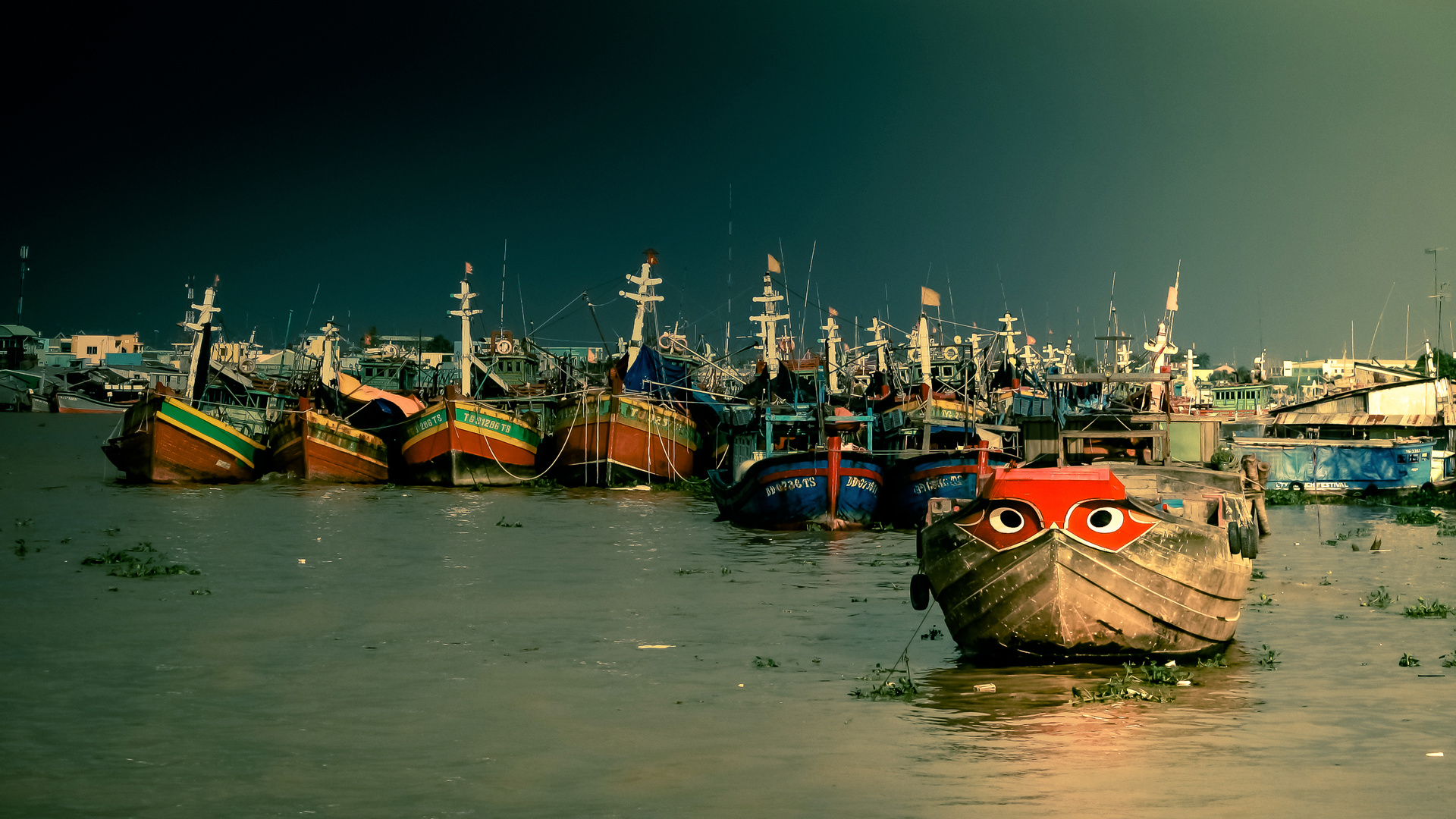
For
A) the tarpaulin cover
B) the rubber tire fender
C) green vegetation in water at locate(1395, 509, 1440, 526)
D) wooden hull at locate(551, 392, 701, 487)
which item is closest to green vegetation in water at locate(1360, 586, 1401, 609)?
the rubber tire fender

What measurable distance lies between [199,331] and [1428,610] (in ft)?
142

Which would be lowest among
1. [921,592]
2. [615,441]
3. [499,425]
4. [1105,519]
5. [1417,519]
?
[921,592]

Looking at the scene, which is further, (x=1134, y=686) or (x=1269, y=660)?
(x=1269, y=660)

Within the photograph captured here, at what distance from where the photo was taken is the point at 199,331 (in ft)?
159

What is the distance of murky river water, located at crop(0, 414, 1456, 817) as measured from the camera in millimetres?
8898

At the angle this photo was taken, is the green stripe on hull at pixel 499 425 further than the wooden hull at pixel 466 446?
No

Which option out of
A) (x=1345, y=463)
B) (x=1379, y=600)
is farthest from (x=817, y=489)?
(x=1345, y=463)

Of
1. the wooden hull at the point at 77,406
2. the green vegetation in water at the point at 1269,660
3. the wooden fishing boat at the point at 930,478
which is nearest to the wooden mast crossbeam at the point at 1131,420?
the green vegetation in water at the point at 1269,660

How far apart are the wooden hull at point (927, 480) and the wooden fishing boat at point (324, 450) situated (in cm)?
2330

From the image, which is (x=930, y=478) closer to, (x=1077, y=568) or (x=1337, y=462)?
(x=1077, y=568)

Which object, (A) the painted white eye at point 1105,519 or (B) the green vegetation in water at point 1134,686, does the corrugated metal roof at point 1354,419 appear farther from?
(A) the painted white eye at point 1105,519

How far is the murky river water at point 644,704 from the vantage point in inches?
350

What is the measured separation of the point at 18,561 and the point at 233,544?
4.12 meters

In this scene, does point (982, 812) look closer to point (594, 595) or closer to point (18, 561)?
point (594, 595)
